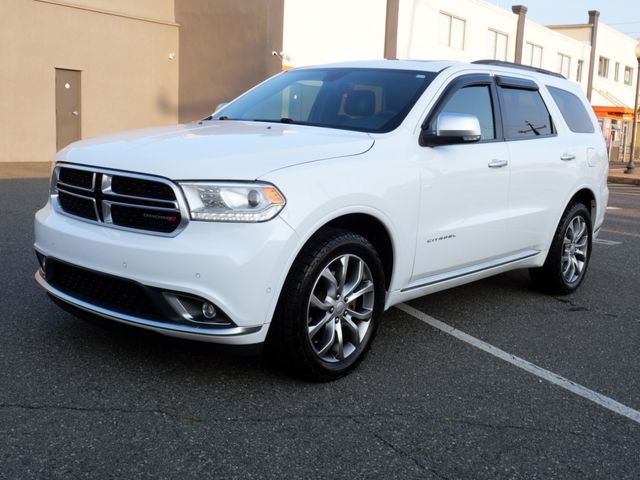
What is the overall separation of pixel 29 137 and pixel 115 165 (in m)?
18.8

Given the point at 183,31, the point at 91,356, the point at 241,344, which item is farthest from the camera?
the point at 183,31

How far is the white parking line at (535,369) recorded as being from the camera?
3828 mm

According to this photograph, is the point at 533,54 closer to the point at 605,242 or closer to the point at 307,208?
the point at 605,242

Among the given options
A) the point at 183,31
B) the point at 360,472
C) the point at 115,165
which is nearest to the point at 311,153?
the point at 115,165

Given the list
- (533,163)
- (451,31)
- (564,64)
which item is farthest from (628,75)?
(533,163)

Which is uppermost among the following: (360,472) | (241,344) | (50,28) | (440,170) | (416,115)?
(50,28)

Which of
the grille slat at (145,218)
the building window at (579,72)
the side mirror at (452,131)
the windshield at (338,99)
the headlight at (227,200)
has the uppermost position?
the building window at (579,72)

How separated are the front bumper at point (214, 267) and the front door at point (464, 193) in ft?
3.98

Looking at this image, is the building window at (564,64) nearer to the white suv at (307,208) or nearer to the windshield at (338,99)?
the white suv at (307,208)

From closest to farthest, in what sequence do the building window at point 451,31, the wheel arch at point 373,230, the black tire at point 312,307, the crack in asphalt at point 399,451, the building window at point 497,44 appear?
the crack in asphalt at point 399,451 → the black tire at point 312,307 → the wheel arch at point 373,230 → the building window at point 451,31 → the building window at point 497,44

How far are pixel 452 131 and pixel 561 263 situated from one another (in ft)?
7.18

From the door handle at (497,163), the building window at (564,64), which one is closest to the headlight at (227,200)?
the door handle at (497,163)

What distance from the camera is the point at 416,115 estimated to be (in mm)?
4496

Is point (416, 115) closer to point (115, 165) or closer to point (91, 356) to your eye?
point (115, 165)
